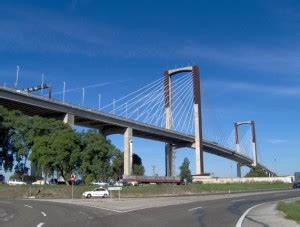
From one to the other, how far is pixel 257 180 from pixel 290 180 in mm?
10736

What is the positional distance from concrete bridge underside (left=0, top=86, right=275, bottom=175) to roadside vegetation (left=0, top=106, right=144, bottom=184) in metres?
3.95

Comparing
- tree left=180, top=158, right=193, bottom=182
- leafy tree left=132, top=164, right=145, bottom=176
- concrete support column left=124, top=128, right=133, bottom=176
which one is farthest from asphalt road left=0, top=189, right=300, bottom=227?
tree left=180, top=158, right=193, bottom=182

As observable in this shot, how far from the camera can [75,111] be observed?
10025 centimetres

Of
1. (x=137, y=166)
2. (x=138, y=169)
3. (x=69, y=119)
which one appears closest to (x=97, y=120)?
(x=69, y=119)

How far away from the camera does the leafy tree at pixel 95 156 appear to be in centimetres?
8319

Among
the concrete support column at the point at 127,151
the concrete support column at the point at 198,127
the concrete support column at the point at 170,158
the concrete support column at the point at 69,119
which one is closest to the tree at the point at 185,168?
the concrete support column at the point at 170,158

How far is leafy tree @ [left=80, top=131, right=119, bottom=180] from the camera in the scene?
273 ft

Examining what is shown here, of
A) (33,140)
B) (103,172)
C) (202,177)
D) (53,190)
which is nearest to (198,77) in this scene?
(202,177)

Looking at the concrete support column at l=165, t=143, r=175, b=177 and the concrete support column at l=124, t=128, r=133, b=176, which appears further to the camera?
the concrete support column at l=165, t=143, r=175, b=177

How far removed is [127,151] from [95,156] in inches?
1139

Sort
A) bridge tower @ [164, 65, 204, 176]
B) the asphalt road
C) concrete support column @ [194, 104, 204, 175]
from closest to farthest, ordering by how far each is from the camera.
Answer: the asphalt road → concrete support column @ [194, 104, 204, 175] → bridge tower @ [164, 65, 204, 176]

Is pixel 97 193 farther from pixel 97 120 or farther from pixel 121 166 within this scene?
pixel 121 166

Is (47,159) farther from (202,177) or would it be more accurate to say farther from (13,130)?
(202,177)

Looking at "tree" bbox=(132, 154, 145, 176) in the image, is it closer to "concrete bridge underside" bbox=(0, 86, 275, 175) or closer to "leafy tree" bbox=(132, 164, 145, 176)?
"leafy tree" bbox=(132, 164, 145, 176)
